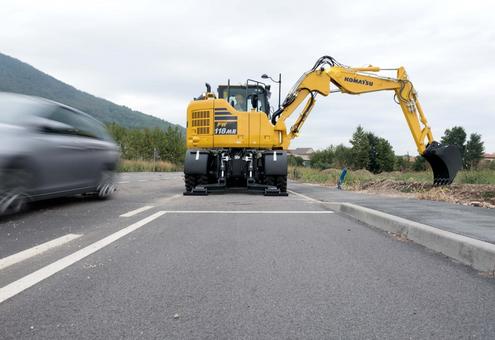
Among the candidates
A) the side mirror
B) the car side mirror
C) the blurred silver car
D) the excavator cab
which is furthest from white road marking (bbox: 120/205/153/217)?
the excavator cab

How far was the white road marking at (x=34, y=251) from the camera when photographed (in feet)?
11.8

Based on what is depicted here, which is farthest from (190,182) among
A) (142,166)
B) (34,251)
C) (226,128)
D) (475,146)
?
(475,146)

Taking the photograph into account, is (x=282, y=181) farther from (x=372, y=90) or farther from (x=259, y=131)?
(x=372, y=90)

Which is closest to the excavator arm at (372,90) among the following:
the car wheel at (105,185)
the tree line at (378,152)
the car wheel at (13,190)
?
the car wheel at (105,185)

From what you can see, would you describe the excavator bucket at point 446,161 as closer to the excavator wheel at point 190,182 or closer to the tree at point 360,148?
the excavator wheel at point 190,182

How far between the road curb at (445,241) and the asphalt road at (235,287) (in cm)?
14

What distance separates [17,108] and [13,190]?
47.6 inches

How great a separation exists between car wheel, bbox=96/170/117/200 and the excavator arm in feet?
19.9

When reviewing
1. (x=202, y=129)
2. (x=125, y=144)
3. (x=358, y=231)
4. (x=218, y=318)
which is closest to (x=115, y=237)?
(x=218, y=318)

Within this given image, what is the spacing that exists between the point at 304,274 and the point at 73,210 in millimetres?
5185

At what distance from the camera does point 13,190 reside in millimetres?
5711

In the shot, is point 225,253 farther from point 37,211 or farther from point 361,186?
point 361,186

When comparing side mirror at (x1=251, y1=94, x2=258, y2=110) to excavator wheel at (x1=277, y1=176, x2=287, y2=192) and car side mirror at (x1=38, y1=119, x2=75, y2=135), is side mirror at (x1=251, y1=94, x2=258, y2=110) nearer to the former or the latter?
excavator wheel at (x1=277, y1=176, x2=287, y2=192)

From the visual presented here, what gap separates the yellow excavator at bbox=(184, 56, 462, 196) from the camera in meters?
12.8
